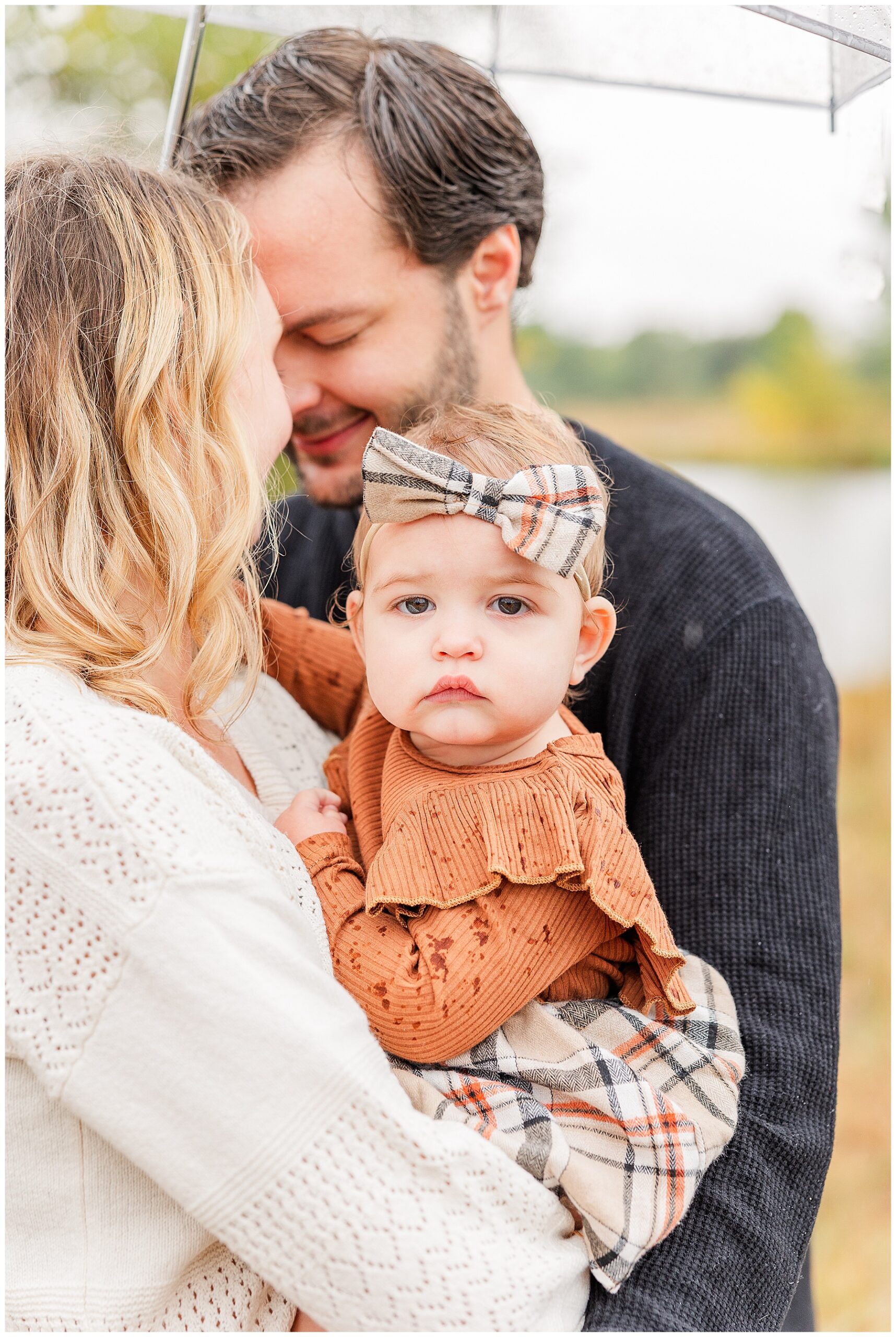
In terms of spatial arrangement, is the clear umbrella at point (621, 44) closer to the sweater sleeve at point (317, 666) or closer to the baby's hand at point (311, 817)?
the sweater sleeve at point (317, 666)

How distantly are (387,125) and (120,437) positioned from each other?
108cm

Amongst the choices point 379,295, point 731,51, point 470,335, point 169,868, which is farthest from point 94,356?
point 731,51

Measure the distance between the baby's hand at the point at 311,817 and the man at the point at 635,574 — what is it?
49cm

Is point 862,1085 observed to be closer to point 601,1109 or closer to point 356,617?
point 601,1109

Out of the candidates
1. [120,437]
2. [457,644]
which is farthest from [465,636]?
[120,437]

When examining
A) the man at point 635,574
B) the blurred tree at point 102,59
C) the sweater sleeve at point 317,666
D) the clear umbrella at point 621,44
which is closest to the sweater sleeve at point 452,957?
the man at point 635,574

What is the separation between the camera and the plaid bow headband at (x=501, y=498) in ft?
4.40

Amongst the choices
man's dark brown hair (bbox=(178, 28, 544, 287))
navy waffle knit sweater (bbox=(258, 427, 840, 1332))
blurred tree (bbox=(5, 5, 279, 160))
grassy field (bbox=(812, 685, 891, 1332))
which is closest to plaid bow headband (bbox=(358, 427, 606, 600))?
navy waffle knit sweater (bbox=(258, 427, 840, 1332))

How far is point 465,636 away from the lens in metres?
1.36

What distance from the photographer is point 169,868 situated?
106 cm

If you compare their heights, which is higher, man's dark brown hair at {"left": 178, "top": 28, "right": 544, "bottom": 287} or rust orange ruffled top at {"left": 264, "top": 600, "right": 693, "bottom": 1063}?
man's dark brown hair at {"left": 178, "top": 28, "right": 544, "bottom": 287}

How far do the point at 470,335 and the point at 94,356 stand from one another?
1045 millimetres

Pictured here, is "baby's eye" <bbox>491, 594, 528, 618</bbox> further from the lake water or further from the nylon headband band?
the lake water

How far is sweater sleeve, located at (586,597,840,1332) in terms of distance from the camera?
136 cm
